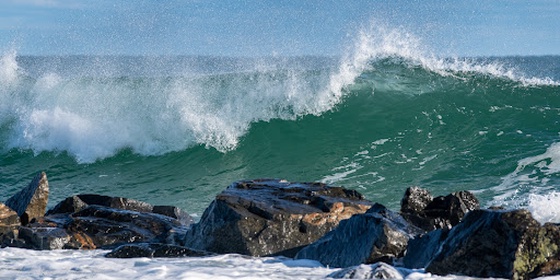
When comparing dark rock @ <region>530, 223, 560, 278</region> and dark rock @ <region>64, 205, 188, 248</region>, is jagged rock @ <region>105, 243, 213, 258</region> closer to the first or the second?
dark rock @ <region>64, 205, 188, 248</region>

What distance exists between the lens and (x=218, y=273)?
5668 mm

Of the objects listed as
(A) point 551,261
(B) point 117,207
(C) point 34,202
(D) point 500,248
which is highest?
(C) point 34,202

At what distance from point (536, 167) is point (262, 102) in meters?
6.58

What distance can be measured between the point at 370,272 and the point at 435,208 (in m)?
2.32

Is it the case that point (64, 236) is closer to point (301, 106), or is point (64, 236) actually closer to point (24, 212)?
point (24, 212)

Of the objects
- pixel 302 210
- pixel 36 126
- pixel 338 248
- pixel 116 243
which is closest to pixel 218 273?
pixel 338 248

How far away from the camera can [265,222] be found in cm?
675

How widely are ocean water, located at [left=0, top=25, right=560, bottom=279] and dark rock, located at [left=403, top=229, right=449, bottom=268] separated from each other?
16.7 ft

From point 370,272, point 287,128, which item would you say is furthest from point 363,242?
point 287,128

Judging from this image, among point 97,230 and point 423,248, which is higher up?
point 97,230

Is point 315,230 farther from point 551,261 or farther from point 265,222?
point 551,261

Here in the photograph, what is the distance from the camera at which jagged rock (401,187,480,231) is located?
7000mm

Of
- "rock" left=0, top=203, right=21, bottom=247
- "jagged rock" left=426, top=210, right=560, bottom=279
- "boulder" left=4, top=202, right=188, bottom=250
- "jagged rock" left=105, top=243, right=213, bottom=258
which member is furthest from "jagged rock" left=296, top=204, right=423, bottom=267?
"rock" left=0, top=203, right=21, bottom=247

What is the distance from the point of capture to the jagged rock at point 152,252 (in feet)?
21.0
